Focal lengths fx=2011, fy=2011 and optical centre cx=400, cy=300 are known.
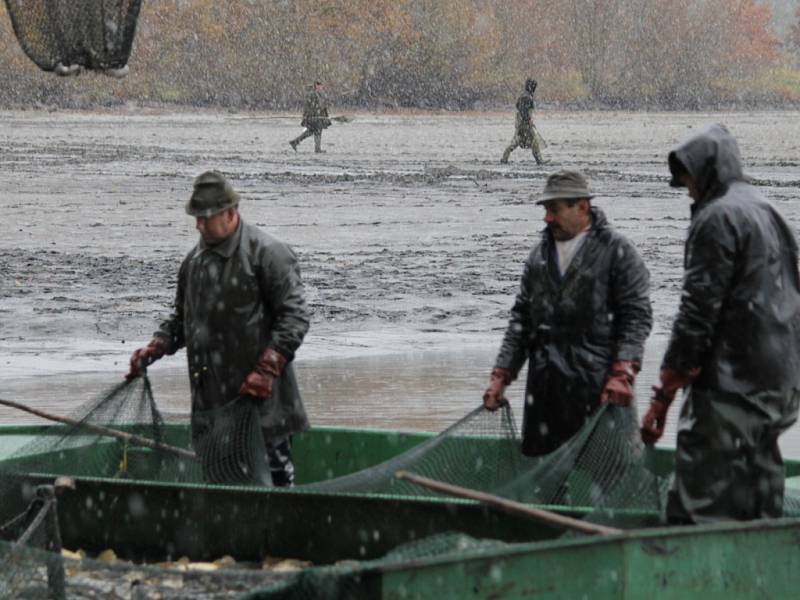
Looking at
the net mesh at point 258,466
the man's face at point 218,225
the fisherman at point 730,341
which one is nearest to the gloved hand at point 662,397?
the fisherman at point 730,341

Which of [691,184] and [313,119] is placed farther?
[313,119]

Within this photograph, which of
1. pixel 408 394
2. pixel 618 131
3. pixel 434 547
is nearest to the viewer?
pixel 434 547

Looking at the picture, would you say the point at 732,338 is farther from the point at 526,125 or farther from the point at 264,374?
the point at 526,125

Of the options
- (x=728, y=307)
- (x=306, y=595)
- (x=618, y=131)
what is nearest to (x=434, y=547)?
(x=306, y=595)

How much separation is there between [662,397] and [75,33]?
2.79 meters

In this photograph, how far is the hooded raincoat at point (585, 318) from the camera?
7.92 meters

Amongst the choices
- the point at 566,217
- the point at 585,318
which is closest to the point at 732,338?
the point at 585,318

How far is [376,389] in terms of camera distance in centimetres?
1299

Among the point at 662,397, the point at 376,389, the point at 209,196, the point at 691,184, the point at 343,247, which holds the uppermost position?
the point at 691,184

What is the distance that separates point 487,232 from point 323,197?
5639 millimetres

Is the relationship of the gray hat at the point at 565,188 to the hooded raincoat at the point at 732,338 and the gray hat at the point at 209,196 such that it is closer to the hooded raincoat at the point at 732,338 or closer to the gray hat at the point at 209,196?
the hooded raincoat at the point at 732,338

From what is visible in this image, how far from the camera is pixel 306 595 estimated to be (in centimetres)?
573

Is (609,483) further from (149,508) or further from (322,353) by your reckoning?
(322,353)

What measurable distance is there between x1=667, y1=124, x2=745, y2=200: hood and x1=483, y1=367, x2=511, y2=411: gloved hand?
5.69ft
